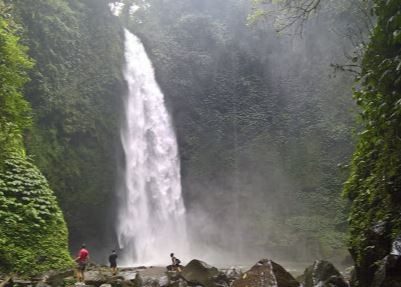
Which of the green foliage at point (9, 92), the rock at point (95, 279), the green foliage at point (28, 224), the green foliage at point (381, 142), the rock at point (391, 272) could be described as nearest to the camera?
the rock at point (391, 272)

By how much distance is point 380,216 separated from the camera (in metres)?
4.91

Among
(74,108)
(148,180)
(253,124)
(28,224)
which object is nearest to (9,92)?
(28,224)

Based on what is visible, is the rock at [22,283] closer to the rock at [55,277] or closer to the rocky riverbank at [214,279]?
the rocky riverbank at [214,279]

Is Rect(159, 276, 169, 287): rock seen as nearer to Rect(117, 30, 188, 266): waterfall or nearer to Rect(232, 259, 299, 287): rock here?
Rect(232, 259, 299, 287): rock

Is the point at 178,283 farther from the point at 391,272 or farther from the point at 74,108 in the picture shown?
the point at 74,108

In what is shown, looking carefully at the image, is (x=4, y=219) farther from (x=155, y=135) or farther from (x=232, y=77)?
(x=232, y=77)

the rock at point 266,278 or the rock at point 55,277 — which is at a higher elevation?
the rock at point 55,277

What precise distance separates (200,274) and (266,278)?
3095 millimetres

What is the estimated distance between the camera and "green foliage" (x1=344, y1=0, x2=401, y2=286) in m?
4.29

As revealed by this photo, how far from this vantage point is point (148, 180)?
766 inches

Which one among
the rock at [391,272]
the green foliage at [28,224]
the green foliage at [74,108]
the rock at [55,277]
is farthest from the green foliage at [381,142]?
the green foliage at [74,108]

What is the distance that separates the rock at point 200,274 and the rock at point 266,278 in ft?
7.79

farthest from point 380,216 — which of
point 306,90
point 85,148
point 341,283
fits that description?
point 306,90

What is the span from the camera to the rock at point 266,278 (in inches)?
266
